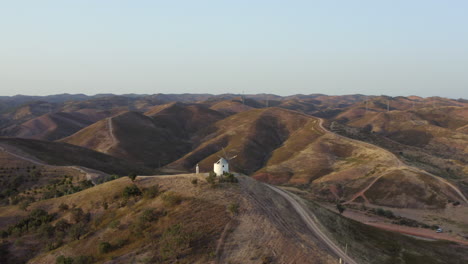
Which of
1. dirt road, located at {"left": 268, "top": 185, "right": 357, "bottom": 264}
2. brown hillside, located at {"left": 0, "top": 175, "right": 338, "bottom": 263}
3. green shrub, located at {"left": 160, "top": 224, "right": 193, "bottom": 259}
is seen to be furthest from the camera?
dirt road, located at {"left": 268, "top": 185, "right": 357, "bottom": 264}

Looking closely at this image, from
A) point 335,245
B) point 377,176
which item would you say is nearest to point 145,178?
point 335,245

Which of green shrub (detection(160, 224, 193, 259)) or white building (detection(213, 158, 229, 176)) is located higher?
white building (detection(213, 158, 229, 176))

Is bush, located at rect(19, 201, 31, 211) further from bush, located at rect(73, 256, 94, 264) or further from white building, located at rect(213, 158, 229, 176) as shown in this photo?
white building, located at rect(213, 158, 229, 176)

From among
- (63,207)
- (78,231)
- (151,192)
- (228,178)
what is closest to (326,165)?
(228,178)

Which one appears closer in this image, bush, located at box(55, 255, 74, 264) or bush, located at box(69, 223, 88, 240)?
bush, located at box(55, 255, 74, 264)

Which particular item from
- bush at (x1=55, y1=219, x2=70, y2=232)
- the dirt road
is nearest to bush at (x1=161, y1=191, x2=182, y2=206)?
bush at (x1=55, y1=219, x2=70, y2=232)

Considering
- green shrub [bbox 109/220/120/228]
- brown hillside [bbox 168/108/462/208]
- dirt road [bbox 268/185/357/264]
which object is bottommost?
brown hillside [bbox 168/108/462/208]

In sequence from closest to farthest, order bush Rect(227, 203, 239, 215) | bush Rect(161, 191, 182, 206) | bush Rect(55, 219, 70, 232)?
bush Rect(227, 203, 239, 215) → bush Rect(161, 191, 182, 206) → bush Rect(55, 219, 70, 232)

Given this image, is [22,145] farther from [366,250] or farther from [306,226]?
[366,250]

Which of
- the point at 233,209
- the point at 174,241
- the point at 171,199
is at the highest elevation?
the point at 171,199

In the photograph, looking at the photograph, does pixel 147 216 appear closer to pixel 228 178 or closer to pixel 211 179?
pixel 211 179
